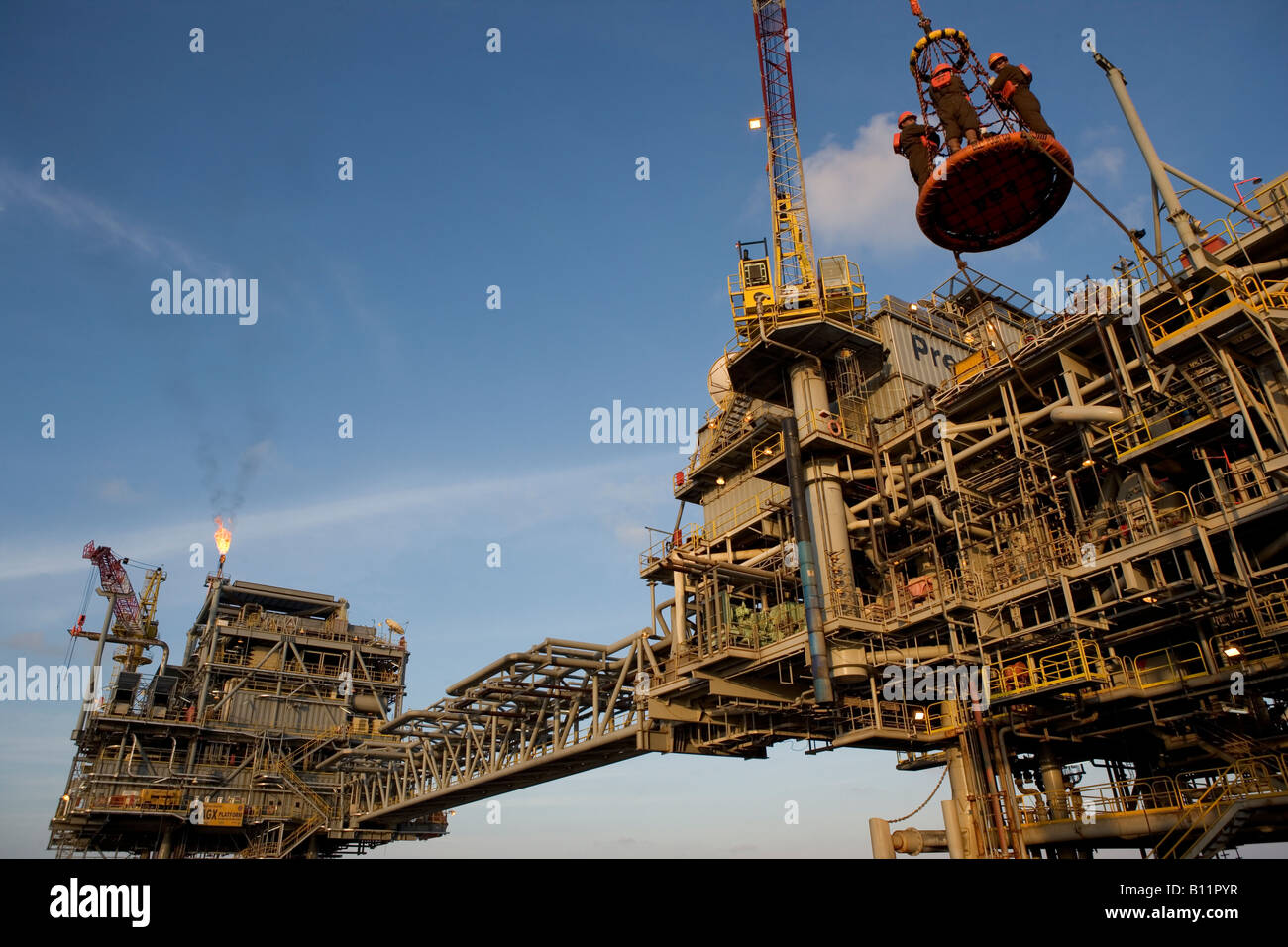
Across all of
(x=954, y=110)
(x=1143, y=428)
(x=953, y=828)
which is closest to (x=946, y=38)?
(x=954, y=110)

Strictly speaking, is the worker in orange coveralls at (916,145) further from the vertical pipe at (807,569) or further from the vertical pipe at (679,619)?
the vertical pipe at (679,619)

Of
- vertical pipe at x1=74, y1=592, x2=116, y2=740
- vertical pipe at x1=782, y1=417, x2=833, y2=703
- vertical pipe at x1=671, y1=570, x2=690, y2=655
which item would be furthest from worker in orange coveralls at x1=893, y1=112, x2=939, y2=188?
vertical pipe at x1=74, y1=592, x2=116, y2=740

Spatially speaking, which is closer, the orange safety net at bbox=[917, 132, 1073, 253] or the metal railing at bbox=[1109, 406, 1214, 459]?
the metal railing at bbox=[1109, 406, 1214, 459]

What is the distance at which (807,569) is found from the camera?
2666cm

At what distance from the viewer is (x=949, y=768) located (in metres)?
26.9

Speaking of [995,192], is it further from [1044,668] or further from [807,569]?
[1044,668]

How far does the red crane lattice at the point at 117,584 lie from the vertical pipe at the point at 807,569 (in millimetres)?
57519

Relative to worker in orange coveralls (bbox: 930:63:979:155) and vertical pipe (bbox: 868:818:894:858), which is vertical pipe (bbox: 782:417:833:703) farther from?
worker in orange coveralls (bbox: 930:63:979:155)

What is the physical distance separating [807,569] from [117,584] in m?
61.7

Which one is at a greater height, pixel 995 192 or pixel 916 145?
pixel 916 145

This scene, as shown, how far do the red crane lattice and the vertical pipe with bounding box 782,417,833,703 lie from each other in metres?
57.5

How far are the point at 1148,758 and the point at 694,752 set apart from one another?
15.8m

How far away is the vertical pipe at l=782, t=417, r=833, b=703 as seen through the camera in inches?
977
